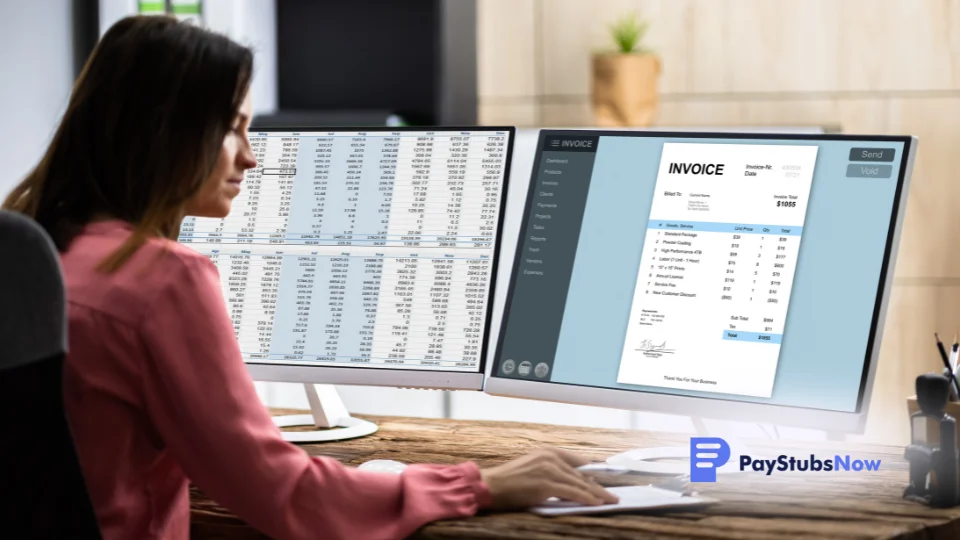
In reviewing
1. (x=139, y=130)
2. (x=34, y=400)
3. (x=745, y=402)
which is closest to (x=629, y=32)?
(x=745, y=402)

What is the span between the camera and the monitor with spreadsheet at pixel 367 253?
152 cm

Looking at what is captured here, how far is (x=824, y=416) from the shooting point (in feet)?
4.16

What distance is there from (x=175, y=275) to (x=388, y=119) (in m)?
2.22

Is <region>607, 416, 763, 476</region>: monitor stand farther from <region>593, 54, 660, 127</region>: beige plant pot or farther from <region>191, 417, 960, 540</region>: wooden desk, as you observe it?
<region>593, 54, 660, 127</region>: beige plant pot

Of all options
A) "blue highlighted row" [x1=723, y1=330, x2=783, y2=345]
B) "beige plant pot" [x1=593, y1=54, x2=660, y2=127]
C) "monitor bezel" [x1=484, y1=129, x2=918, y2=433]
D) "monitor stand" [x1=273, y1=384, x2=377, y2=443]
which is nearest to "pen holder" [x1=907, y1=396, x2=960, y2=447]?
"monitor bezel" [x1=484, y1=129, x2=918, y2=433]

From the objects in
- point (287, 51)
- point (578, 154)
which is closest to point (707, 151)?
point (578, 154)

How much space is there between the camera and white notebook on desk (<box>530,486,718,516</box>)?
1.15 m

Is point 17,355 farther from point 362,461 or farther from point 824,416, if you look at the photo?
point 824,416

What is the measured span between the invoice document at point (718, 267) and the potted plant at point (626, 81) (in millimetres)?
1864

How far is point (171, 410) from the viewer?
1.06 meters

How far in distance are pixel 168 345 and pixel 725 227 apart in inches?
27.5

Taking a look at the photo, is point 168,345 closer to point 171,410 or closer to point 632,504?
point 171,410
